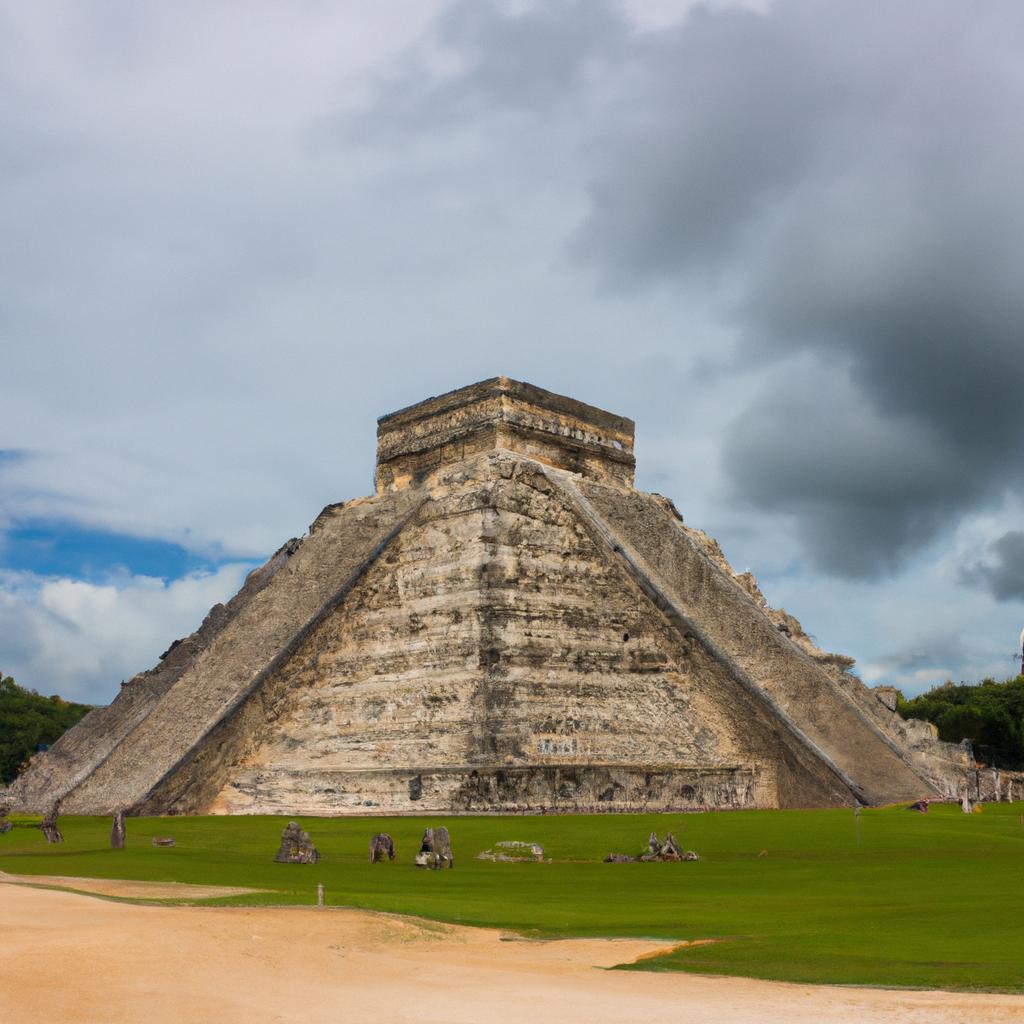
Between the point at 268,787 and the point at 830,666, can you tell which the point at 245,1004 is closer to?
the point at 268,787

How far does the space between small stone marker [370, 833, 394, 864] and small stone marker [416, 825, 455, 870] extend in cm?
69

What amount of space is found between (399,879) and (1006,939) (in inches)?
204

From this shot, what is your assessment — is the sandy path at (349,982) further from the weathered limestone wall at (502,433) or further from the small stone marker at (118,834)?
the weathered limestone wall at (502,433)

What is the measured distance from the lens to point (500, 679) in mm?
17859

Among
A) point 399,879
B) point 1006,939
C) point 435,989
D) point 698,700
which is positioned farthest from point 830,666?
point 435,989

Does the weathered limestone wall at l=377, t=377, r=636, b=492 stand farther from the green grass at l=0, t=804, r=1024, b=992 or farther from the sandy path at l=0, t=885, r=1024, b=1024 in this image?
the sandy path at l=0, t=885, r=1024, b=1024

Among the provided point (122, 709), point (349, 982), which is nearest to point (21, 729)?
point (122, 709)

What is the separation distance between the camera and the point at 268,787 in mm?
17906

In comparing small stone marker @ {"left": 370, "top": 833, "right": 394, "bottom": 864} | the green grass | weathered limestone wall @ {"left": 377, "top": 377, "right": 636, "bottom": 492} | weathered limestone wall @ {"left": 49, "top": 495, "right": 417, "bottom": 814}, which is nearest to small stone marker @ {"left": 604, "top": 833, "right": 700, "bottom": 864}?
the green grass

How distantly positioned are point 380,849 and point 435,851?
848 millimetres

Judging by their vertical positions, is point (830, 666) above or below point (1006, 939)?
above

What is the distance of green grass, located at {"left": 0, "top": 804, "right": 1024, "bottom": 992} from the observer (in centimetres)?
644

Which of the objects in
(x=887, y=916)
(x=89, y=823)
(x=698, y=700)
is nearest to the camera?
(x=887, y=916)

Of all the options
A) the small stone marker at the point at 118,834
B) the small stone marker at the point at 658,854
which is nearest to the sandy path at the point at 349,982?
the small stone marker at the point at 658,854
